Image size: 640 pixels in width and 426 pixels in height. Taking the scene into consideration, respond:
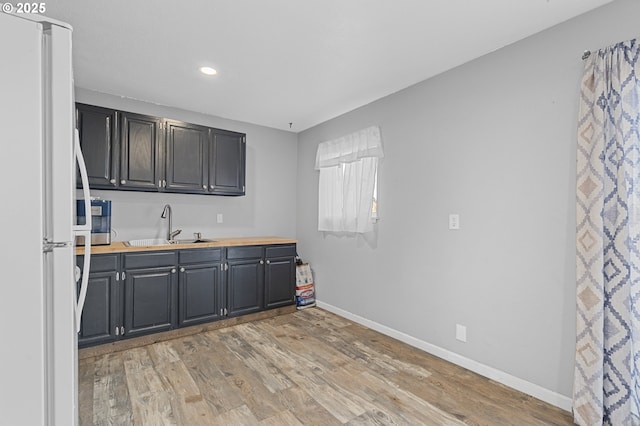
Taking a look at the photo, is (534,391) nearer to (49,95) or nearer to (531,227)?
(531,227)

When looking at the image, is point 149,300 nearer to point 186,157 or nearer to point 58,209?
point 186,157

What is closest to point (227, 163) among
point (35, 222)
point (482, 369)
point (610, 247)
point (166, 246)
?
point (166, 246)

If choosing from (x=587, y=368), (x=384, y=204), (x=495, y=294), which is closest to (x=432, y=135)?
(x=384, y=204)

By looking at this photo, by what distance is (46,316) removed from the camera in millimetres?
983

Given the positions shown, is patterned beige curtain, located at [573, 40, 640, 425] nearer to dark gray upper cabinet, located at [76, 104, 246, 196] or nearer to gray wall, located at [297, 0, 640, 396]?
gray wall, located at [297, 0, 640, 396]

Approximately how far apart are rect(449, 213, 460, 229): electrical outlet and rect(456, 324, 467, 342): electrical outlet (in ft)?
2.72

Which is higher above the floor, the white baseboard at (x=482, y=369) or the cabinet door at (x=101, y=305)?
the cabinet door at (x=101, y=305)

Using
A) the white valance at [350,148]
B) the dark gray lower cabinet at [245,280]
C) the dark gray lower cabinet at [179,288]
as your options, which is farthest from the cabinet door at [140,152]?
the white valance at [350,148]

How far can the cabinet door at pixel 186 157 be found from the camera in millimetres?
3475

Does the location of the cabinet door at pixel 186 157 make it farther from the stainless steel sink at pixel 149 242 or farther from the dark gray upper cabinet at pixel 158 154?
the stainless steel sink at pixel 149 242

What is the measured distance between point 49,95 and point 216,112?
A: 10.2 feet

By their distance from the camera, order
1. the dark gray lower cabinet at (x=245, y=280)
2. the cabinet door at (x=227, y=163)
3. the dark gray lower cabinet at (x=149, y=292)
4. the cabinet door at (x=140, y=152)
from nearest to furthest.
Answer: the dark gray lower cabinet at (x=149, y=292) < the cabinet door at (x=140, y=152) < the dark gray lower cabinet at (x=245, y=280) < the cabinet door at (x=227, y=163)

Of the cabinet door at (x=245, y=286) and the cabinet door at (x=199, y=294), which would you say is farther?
the cabinet door at (x=245, y=286)

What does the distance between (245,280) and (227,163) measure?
142cm
